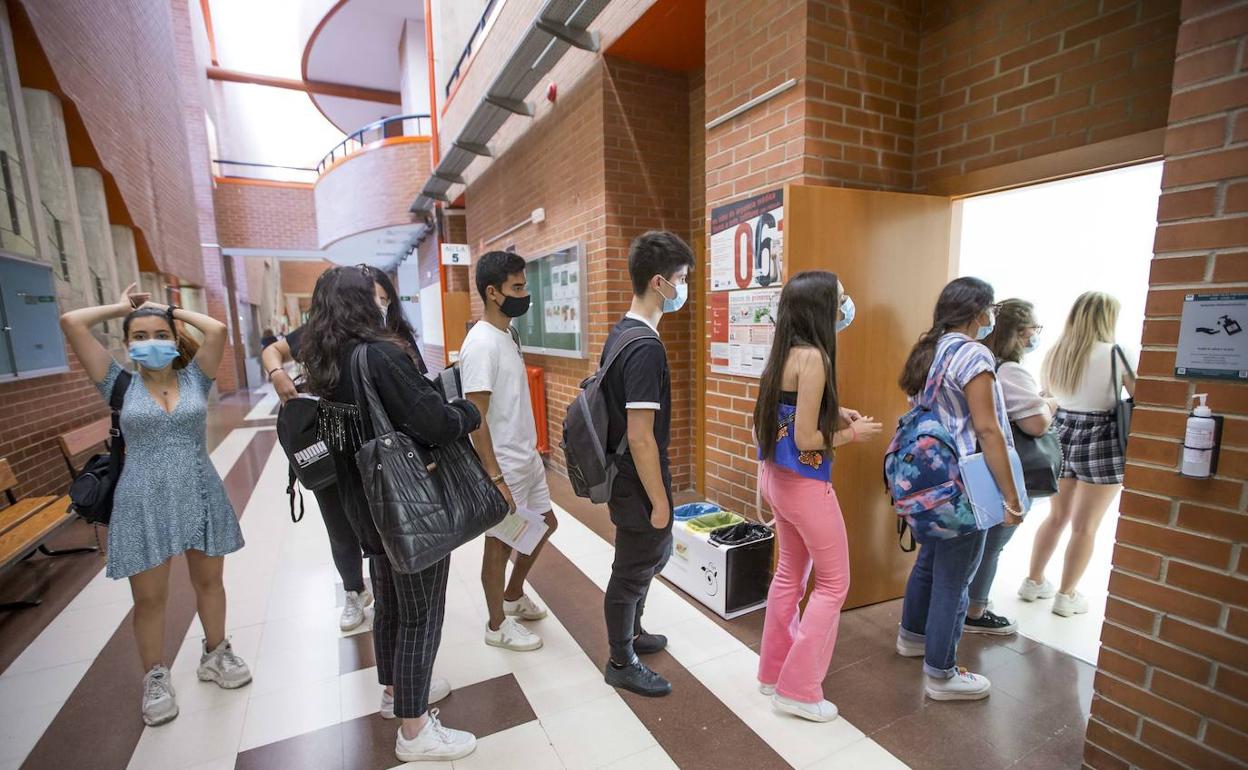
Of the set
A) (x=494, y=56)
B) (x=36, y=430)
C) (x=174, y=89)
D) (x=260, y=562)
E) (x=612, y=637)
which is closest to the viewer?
(x=612, y=637)

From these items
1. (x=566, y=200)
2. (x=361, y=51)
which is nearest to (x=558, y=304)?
(x=566, y=200)

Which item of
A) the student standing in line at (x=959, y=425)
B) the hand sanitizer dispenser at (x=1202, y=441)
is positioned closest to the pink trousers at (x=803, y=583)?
the student standing in line at (x=959, y=425)

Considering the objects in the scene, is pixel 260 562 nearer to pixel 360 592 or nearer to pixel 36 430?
pixel 360 592

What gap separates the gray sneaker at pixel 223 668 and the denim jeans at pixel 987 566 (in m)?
3.10

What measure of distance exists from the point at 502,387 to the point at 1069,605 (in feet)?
9.43

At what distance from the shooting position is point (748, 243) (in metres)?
2.56

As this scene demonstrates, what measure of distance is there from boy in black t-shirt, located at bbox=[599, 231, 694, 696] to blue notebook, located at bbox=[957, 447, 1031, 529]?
1.04 metres

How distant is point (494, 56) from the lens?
5.49 m

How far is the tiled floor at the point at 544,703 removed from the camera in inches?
70.8

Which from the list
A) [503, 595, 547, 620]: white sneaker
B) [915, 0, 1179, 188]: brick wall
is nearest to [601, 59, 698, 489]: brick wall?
[503, 595, 547, 620]: white sneaker

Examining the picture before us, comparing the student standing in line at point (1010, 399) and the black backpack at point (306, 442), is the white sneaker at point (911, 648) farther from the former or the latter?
the black backpack at point (306, 442)

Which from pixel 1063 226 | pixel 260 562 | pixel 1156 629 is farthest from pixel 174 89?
pixel 1156 629

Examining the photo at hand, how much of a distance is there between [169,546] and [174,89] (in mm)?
10773

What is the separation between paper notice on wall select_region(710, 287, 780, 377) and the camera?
2520 millimetres
